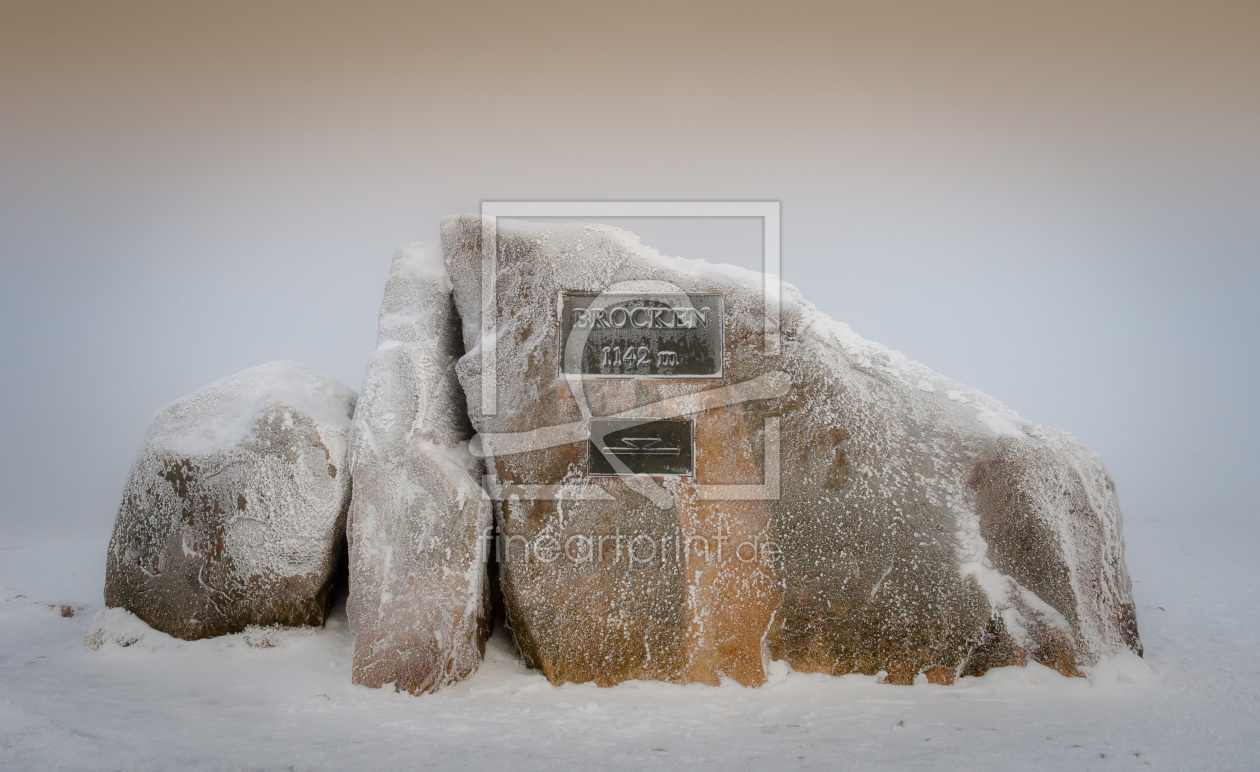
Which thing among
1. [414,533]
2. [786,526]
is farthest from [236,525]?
[786,526]

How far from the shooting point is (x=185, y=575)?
10.6ft

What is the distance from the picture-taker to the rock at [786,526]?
291cm

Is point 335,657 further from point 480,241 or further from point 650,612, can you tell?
point 480,241

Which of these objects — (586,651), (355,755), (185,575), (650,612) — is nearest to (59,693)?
(185,575)

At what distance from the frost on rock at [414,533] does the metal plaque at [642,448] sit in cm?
50

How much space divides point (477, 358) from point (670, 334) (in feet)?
2.61

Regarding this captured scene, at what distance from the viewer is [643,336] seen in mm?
3123

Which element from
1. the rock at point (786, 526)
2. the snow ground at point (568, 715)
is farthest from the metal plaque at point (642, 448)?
the snow ground at point (568, 715)

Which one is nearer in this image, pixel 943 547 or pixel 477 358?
pixel 943 547

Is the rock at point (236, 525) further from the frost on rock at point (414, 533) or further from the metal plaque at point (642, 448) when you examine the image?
the metal plaque at point (642, 448)

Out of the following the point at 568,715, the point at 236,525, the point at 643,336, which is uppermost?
the point at 643,336

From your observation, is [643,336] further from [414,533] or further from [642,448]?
[414,533]

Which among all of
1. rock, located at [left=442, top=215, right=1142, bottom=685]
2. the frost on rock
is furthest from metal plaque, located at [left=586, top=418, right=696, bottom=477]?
the frost on rock

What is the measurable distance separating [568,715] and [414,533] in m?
0.88
